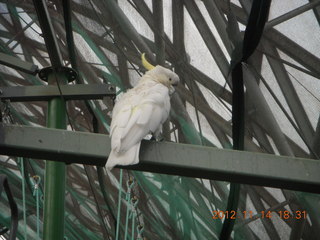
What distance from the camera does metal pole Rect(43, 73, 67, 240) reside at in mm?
1965

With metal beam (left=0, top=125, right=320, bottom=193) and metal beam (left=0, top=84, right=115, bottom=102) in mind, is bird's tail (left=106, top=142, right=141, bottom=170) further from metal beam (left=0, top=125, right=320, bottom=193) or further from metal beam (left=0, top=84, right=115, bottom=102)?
metal beam (left=0, top=84, right=115, bottom=102)

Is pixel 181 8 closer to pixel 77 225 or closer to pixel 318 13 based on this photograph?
pixel 318 13

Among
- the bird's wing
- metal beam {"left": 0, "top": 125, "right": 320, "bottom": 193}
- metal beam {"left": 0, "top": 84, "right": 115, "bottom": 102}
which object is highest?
metal beam {"left": 0, "top": 84, "right": 115, "bottom": 102}

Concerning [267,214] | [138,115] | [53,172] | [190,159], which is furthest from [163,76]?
[267,214]

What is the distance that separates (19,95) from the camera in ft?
7.06

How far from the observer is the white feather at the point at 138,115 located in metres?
1.52

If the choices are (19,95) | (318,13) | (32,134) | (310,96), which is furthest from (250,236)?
(32,134)

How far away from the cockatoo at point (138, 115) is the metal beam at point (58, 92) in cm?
17

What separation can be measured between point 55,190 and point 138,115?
513 millimetres

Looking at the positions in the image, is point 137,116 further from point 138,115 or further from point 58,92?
point 58,92

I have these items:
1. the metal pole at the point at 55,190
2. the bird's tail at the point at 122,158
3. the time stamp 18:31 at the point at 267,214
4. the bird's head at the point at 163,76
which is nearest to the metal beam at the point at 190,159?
the bird's tail at the point at 122,158

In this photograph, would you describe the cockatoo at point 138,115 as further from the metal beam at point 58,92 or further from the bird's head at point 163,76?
the metal beam at point 58,92

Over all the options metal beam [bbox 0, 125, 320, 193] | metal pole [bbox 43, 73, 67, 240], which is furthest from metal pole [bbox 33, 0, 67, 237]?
metal beam [bbox 0, 125, 320, 193]

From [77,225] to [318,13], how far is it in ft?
9.53
